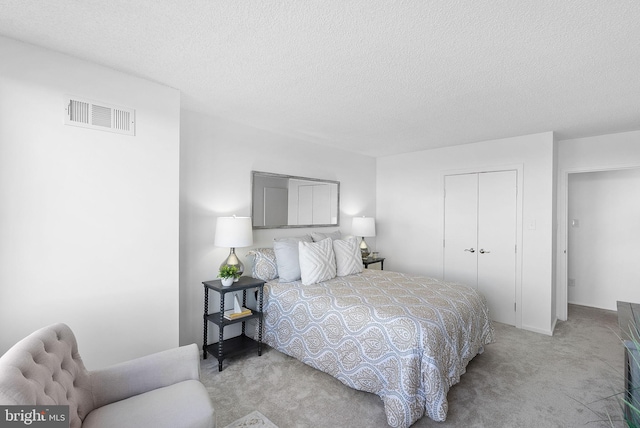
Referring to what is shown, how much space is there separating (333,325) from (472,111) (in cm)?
245

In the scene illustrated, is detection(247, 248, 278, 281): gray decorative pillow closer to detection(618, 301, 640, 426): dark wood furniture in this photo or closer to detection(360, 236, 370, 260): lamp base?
detection(360, 236, 370, 260): lamp base

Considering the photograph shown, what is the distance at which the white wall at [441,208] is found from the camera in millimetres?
3822

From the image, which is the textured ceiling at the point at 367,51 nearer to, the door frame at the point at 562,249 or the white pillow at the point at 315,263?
the door frame at the point at 562,249

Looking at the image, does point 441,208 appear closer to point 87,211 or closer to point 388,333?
point 388,333

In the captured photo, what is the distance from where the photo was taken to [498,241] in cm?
420

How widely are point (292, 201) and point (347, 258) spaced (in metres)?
1.08

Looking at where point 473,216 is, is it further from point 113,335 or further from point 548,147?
point 113,335

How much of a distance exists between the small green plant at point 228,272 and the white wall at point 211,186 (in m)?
0.38

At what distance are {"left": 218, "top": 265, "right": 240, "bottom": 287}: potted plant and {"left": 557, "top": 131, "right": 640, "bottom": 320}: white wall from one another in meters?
4.26

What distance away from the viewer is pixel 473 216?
443cm

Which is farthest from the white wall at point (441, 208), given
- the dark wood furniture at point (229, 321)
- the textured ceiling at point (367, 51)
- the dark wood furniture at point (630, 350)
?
the dark wood furniture at point (229, 321)

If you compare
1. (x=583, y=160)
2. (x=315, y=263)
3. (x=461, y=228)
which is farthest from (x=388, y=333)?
(x=583, y=160)

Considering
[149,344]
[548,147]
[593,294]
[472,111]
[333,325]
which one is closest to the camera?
[149,344]

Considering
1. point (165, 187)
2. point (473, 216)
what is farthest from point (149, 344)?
point (473, 216)
